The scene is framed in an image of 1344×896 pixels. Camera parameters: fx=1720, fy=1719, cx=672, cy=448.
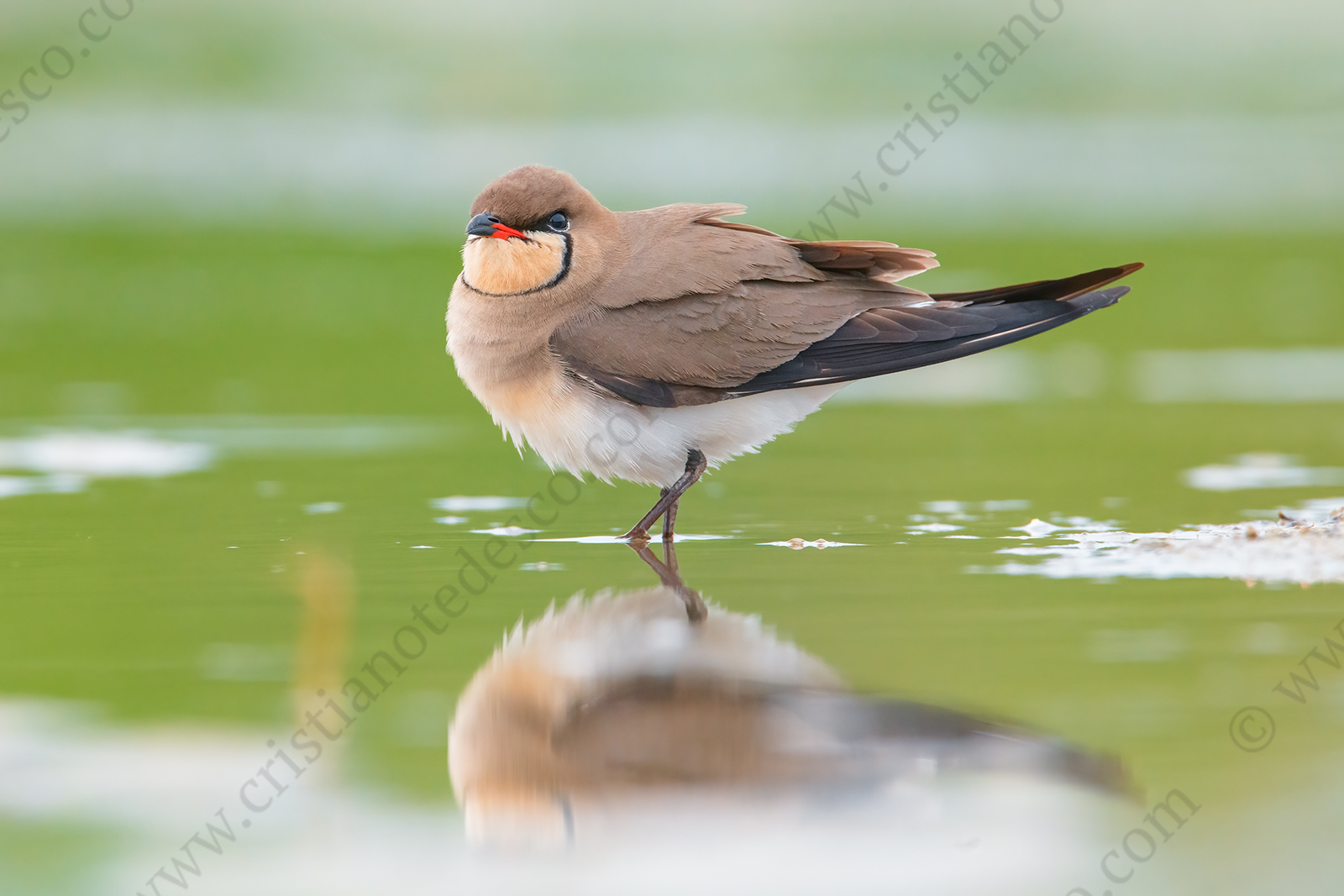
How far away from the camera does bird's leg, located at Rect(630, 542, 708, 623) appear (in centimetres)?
460

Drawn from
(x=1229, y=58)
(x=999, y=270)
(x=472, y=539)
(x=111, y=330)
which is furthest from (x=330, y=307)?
(x=1229, y=58)

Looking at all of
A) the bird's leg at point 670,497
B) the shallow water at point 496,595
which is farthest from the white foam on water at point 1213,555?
the bird's leg at point 670,497

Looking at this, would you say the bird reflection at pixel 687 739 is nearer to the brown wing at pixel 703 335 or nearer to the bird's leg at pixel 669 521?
the bird's leg at pixel 669 521

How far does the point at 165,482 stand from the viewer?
6.71m

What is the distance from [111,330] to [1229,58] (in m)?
23.2

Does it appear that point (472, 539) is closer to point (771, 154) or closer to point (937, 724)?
point (937, 724)

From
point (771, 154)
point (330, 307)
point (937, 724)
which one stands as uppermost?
point (771, 154)

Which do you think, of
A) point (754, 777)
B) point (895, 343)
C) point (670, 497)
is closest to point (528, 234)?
point (670, 497)

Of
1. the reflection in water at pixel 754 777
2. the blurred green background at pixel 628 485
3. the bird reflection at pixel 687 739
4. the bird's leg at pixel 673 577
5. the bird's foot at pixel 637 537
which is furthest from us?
the bird's foot at pixel 637 537

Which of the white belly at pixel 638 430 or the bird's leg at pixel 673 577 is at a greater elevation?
the white belly at pixel 638 430

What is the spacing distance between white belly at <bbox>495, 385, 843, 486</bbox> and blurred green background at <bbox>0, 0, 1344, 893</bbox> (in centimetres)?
30

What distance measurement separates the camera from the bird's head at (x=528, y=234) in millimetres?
5988

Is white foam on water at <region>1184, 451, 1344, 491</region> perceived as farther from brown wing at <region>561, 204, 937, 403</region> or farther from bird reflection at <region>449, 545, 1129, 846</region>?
bird reflection at <region>449, 545, 1129, 846</region>

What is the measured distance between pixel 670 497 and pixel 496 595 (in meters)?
1.21
